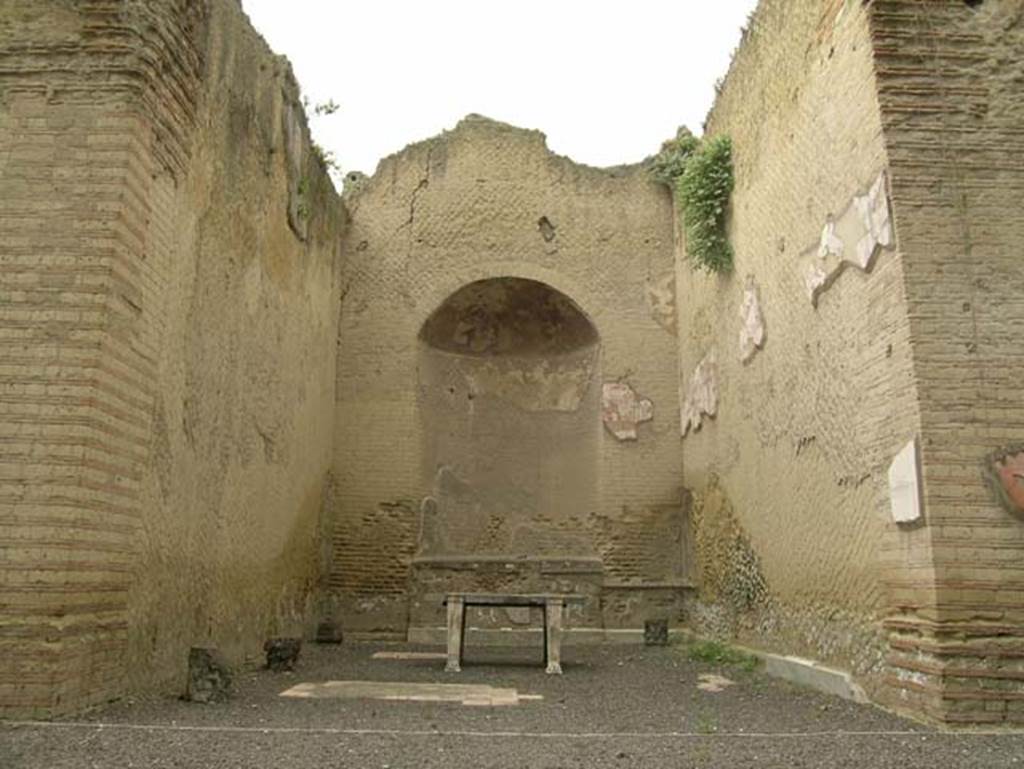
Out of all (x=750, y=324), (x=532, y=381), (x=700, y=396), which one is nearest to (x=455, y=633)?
(x=750, y=324)

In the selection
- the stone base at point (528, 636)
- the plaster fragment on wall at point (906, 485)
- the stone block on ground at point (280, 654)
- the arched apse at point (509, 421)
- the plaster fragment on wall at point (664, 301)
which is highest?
the plaster fragment on wall at point (664, 301)

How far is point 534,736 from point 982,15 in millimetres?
5346

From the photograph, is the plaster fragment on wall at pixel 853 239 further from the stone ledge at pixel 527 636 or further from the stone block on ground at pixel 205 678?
the stone ledge at pixel 527 636

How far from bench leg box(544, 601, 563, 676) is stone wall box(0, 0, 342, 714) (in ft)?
9.11

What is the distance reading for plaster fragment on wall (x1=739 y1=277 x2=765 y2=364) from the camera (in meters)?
8.57

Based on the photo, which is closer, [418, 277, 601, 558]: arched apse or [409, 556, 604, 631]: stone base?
[409, 556, 604, 631]: stone base

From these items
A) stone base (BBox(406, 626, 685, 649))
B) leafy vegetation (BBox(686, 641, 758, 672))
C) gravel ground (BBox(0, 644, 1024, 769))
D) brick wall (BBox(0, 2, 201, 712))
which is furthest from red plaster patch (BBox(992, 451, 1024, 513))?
stone base (BBox(406, 626, 685, 649))

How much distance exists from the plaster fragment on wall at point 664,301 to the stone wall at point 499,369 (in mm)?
26

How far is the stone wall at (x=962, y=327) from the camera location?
4.89 meters

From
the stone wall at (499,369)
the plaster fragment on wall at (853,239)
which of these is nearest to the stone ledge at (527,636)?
the stone wall at (499,369)

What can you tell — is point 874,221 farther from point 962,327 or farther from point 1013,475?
point 1013,475

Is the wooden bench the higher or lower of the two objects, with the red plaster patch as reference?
lower

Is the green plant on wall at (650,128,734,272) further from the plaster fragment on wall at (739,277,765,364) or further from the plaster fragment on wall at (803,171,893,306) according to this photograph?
the plaster fragment on wall at (803,171,893,306)

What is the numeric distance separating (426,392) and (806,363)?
680 cm
